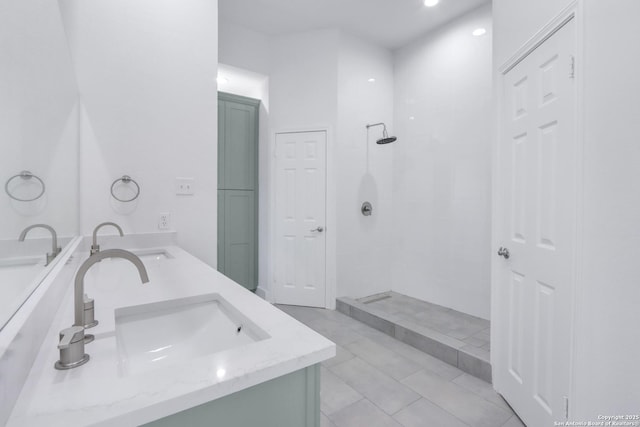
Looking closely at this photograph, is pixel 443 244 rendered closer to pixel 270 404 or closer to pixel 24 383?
pixel 270 404

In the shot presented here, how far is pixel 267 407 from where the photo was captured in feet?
2.08

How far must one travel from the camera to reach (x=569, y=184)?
134 cm

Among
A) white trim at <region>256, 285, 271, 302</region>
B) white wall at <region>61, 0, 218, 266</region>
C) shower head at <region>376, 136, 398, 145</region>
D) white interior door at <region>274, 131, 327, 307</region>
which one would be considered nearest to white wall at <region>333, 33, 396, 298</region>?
white interior door at <region>274, 131, 327, 307</region>

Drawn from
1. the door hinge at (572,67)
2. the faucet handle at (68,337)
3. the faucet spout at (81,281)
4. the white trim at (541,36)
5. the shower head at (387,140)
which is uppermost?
the white trim at (541,36)

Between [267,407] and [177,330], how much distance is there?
0.50 metres

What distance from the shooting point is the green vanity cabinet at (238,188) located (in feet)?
11.6

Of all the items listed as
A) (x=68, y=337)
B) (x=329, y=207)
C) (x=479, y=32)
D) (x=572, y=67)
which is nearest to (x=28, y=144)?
(x=68, y=337)

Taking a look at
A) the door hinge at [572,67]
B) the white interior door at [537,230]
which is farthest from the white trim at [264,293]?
the door hinge at [572,67]

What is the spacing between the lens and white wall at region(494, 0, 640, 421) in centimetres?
104

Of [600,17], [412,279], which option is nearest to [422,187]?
[412,279]

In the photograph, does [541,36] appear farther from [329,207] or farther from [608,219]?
[329,207]

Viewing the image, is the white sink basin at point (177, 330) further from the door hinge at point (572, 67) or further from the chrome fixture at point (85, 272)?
the door hinge at point (572, 67)

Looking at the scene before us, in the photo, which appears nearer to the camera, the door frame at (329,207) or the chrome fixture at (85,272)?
the chrome fixture at (85,272)

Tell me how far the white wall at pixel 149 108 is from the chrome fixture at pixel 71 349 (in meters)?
1.53
